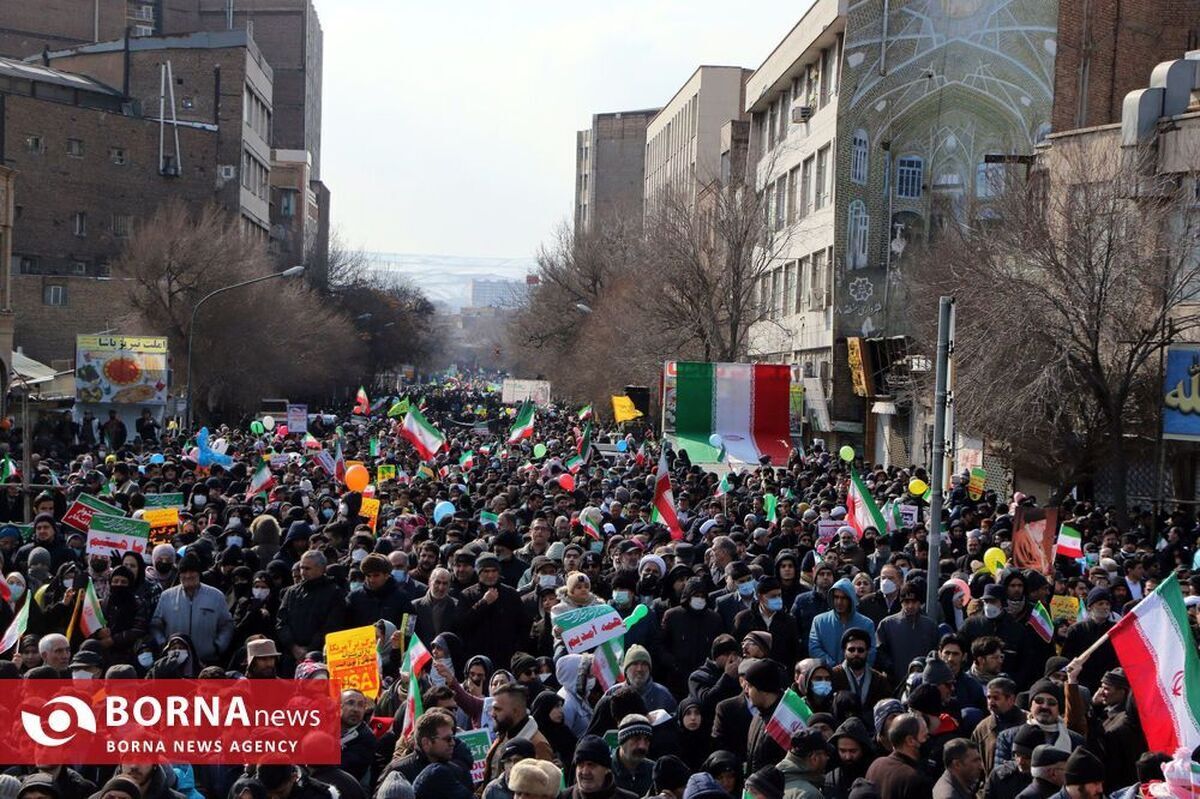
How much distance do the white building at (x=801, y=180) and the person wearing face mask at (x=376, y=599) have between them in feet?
124

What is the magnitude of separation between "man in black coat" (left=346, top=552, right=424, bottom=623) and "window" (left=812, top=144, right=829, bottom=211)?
39.9m

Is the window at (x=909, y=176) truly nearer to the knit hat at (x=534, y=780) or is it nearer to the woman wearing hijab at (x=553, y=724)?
the woman wearing hijab at (x=553, y=724)

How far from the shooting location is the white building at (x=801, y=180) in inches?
1964

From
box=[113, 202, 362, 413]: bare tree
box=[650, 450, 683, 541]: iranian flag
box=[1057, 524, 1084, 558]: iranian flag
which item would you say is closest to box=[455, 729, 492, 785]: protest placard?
box=[650, 450, 683, 541]: iranian flag

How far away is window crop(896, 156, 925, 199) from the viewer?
160 feet

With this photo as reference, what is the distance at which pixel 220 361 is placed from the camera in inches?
2356

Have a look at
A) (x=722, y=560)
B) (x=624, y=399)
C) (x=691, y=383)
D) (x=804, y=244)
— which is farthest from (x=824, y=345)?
(x=722, y=560)

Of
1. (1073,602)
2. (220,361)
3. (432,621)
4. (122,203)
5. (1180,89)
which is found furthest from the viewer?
(122,203)

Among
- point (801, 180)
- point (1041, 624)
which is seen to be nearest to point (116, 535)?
point (1041, 624)

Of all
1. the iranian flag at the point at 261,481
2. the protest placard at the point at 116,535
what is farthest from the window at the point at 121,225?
the protest placard at the point at 116,535

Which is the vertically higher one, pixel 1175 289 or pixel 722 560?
pixel 1175 289

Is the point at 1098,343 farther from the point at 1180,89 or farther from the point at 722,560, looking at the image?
the point at 722,560

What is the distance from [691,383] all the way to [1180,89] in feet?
31.9

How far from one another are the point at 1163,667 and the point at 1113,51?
123 feet
